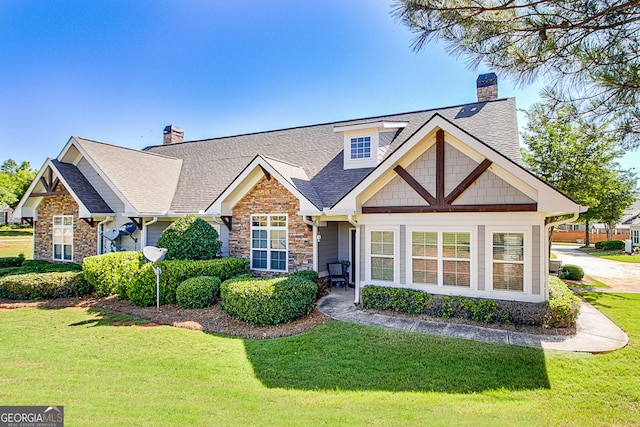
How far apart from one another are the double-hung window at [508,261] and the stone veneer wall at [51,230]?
16299 mm

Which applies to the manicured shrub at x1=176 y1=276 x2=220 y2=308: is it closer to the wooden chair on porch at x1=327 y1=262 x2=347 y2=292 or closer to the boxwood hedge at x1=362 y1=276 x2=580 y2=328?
the wooden chair on porch at x1=327 y1=262 x2=347 y2=292

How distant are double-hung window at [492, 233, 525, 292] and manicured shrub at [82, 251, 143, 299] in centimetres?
1124

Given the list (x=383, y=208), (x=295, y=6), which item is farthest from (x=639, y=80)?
(x=295, y=6)

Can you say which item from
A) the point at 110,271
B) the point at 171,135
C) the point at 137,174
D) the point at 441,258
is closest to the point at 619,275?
the point at 441,258

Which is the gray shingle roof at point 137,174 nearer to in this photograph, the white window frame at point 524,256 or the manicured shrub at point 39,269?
the manicured shrub at point 39,269

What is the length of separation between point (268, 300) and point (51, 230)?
14223 millimetres

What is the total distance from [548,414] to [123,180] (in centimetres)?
1618

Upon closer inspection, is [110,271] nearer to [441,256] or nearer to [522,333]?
[441,256]

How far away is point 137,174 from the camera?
15.8 m

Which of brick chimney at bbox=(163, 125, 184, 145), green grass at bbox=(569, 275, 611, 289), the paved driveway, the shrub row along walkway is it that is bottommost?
the paved driveway

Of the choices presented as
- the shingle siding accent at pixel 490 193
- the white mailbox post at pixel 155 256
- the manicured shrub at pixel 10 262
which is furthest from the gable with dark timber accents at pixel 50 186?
the shingle siding accent at pixel 490 193

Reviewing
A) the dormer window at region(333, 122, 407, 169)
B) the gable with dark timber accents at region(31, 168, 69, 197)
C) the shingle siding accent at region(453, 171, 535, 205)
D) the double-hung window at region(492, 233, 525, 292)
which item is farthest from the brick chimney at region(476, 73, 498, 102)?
the gable with dark timber accents at region(31, 168, 69, 197)

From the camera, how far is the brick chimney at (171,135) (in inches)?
915

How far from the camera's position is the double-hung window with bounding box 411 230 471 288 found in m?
9.10
